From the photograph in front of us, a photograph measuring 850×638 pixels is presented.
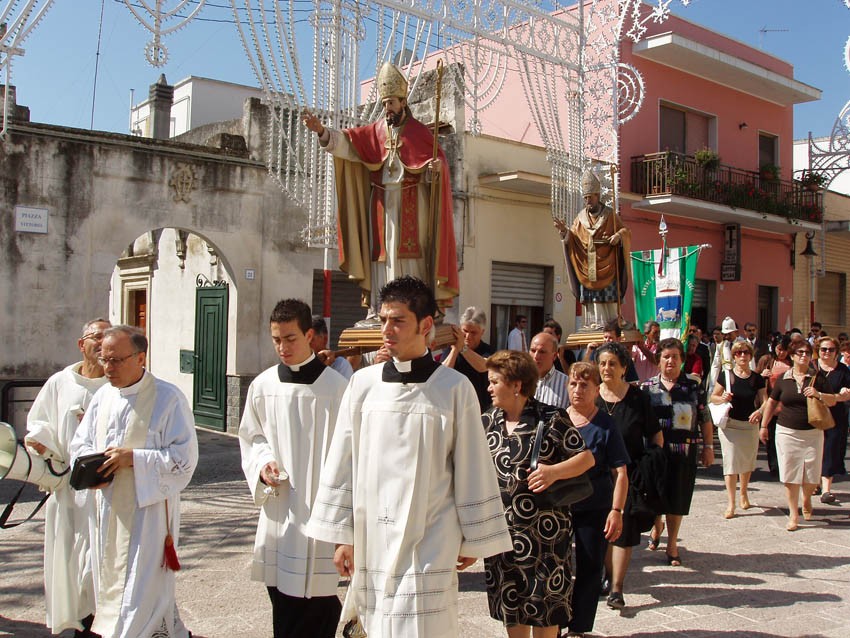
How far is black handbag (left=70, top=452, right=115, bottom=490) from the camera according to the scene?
3615 millimetres

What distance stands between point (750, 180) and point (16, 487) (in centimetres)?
1609

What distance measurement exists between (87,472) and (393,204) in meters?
3.34

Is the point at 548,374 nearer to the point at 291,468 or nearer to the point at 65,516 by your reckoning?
the point at 291,468

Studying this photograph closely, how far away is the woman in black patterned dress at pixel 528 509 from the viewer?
3.73 meters

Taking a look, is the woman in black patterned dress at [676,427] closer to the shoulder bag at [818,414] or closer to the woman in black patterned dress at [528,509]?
the shoulder bag at [818,414]

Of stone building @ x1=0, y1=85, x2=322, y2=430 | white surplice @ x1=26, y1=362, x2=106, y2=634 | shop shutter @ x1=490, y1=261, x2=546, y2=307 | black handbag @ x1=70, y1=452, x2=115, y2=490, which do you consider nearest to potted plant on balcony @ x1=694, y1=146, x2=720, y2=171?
shop shutter @ x1=490, y1=261, x2=546, y2=307

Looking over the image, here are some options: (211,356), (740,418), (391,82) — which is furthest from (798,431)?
(211,356)

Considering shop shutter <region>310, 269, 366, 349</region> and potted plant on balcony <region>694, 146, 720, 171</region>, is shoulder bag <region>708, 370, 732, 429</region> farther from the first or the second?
potted plant on balcony <region>694, 146, 720, 171</region>

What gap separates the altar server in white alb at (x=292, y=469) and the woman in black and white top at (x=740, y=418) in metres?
5.25

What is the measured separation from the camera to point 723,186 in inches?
692

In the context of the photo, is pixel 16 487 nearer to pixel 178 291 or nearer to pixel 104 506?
pixel 104 506

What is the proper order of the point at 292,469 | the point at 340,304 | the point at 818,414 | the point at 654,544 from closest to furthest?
the point at 292,469 < the point at 654,544 < the point at 818,414 < the point at 340,304

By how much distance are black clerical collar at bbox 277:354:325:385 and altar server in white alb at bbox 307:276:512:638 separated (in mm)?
806

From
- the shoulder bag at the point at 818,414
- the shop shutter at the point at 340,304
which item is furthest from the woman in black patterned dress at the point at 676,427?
the shop shutter at the point at 340,304
